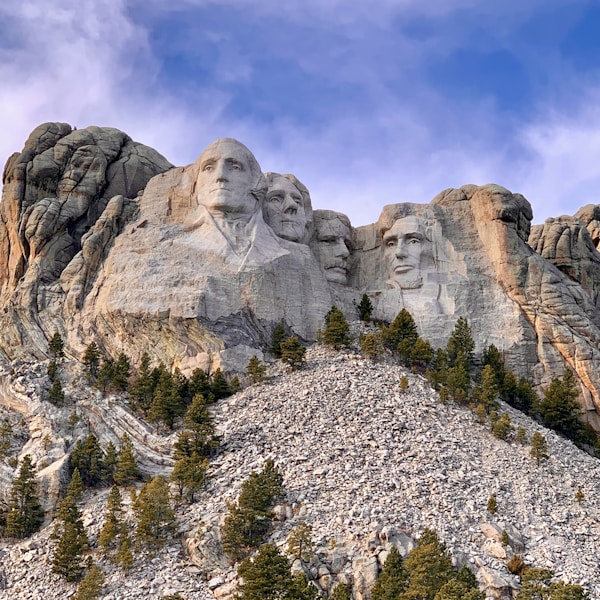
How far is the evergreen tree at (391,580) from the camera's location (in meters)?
43.3

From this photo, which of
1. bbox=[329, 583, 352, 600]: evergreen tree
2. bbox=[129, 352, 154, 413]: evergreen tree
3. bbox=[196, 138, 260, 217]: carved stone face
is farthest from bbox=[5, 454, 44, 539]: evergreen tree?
bbox=[196, 138, 260, 217]: carved stone face

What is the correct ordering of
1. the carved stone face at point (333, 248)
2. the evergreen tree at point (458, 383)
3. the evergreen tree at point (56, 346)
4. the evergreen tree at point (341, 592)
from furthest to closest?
1. the carved stone face at point (333, 248)
2. the evergreen tree at point (56, 346)
3. the evergreen tree at point (458, 383)
4. the evergreen tree at point (341, 592)

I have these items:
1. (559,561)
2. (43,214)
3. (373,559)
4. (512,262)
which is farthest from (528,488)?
(43,214)

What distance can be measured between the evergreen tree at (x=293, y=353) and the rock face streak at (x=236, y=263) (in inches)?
71.1

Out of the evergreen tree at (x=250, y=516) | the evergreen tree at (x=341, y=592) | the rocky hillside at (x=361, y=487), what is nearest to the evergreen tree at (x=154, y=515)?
the rocky hillside at (x=361, y=487)

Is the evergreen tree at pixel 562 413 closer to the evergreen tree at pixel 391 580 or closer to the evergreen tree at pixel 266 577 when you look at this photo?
the evergreen tree at pixel 391 580

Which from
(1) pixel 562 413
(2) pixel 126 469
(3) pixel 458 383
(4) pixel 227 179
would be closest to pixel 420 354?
(3) pixel 458 383

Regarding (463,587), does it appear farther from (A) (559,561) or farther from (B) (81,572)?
(B) (81,572)

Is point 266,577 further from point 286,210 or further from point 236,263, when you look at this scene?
point 286,210

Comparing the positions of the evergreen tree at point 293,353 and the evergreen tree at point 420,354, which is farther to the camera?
the evergreen tree at point 420,354

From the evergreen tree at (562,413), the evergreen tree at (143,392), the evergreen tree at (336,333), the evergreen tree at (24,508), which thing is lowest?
the evergreen tree at (24,508)

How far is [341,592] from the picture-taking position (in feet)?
143

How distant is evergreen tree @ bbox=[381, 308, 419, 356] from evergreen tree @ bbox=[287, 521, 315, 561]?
17.5 meters

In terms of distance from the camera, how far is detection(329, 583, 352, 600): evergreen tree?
142 feet
